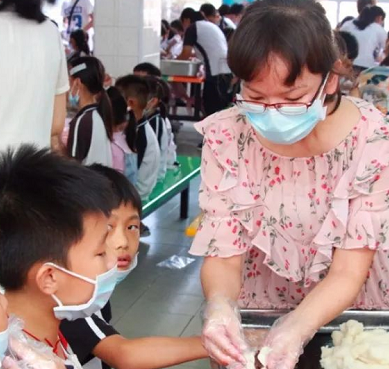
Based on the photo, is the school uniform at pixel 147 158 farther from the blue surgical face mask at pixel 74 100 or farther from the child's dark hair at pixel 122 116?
the blue surgical face mask at pixel 74 100

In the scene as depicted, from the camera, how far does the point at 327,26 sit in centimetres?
156

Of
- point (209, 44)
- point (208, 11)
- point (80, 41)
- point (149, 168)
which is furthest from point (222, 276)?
point (208, 11)

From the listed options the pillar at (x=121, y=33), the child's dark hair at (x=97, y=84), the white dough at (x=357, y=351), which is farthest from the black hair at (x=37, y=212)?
the pillar at (x=121, y=33)

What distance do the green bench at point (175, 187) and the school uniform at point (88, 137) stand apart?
0.45 m

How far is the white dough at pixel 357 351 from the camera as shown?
1.59 meters

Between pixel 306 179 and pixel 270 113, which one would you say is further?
pixel 306 179

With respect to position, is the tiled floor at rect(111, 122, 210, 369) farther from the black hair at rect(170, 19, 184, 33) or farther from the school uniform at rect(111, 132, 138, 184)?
the black hair at rect(170, 19, 184, 33)

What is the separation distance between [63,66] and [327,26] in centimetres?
149

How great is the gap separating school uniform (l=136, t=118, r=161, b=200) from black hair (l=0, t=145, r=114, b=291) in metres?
2.83

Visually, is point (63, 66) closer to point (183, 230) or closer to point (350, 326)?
point (350, 326)

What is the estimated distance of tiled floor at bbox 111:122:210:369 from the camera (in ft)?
11.2

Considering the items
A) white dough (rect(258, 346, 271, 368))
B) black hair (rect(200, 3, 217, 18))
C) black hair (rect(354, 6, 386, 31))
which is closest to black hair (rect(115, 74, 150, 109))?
white dough (rect(258, 346, 271, 368))

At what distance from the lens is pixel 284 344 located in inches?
58.6

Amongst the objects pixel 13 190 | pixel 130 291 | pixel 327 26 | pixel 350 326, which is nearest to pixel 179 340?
pixel 350 326
